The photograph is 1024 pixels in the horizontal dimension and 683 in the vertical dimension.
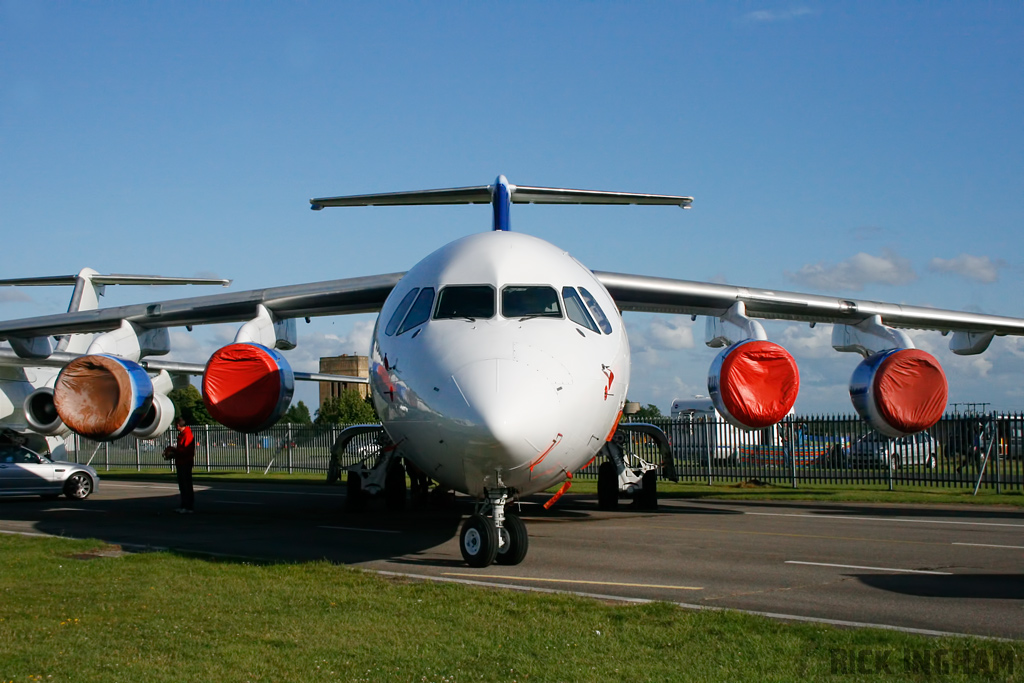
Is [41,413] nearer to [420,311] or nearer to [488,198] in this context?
[488,198]

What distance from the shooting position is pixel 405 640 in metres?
6.22

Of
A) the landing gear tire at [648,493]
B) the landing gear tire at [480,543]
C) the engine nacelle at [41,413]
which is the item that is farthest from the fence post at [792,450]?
the engine nacelle at [41,413]

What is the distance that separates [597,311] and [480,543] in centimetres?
281

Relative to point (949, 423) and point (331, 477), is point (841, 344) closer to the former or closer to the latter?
point (949, 423)

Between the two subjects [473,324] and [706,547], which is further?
[706,547]

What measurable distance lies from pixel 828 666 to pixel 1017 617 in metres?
2.40

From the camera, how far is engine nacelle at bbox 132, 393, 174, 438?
18.8m

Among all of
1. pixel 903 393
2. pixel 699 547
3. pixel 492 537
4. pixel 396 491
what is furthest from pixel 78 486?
pixel 903 393

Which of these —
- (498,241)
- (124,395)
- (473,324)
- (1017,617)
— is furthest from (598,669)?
(124,395)

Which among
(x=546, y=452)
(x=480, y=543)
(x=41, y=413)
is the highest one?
(x=41, y=413)

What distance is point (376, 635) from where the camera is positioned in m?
6.36

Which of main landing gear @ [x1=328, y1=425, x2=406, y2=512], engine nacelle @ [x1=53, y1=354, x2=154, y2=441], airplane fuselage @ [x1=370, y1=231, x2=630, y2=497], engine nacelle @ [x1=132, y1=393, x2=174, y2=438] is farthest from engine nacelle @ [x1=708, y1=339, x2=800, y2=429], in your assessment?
engine nacelle @ [x1=132, y1=393, x2=174, y2=438]

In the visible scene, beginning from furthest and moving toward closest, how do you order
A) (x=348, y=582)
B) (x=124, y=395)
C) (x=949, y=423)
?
1. (x=949, y=423)
2. (x=124, y=395)
3. (x=348, y=582)

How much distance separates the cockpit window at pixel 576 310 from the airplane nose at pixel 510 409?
151cm
